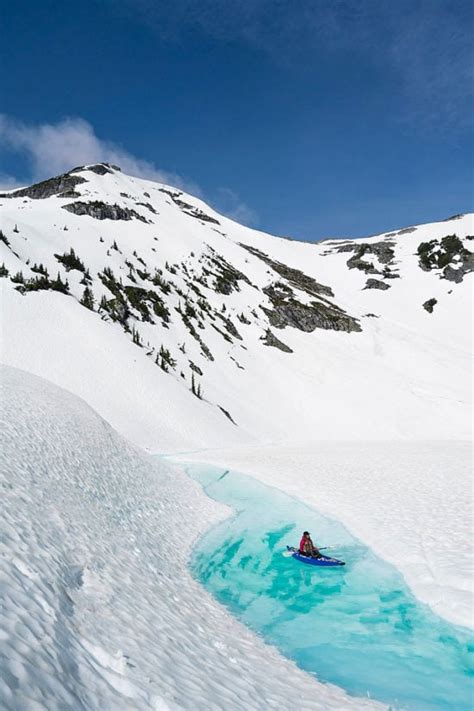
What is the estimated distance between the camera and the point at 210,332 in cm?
5500

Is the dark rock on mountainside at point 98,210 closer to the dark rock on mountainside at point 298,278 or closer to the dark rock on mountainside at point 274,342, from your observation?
the dark rock on mountainside at point 298,278

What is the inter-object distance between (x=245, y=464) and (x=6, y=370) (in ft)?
49.6

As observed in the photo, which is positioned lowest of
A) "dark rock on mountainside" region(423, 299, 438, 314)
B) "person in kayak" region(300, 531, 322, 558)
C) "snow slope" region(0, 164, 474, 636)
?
"person in kayak" region(300, 531, 322, 558)

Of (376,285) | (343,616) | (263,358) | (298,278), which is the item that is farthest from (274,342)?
(343,616)

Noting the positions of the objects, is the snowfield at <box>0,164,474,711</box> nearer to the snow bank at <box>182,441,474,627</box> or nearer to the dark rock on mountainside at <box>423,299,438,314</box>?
the snow bank at <box>182,441,474,627</box>

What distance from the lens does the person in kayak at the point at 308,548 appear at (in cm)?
1252

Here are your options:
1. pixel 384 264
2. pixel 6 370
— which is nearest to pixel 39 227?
pixel 6 370

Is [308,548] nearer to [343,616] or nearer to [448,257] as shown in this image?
[343,616]

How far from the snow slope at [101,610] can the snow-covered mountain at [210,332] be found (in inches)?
751

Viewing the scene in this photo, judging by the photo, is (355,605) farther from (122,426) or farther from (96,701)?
(122,426)

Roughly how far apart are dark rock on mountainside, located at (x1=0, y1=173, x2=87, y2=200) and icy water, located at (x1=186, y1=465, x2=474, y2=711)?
9952cm

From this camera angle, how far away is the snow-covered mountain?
36.7m

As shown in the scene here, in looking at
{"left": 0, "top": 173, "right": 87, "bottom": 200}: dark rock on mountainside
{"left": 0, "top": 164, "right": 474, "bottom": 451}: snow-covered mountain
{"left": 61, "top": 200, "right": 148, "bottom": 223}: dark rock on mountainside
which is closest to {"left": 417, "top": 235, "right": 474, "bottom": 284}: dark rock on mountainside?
{"left": 0, "top": 164, "right": 474, "bottom": 451}: snow-covered mountain

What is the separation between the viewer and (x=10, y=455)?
9.83m
